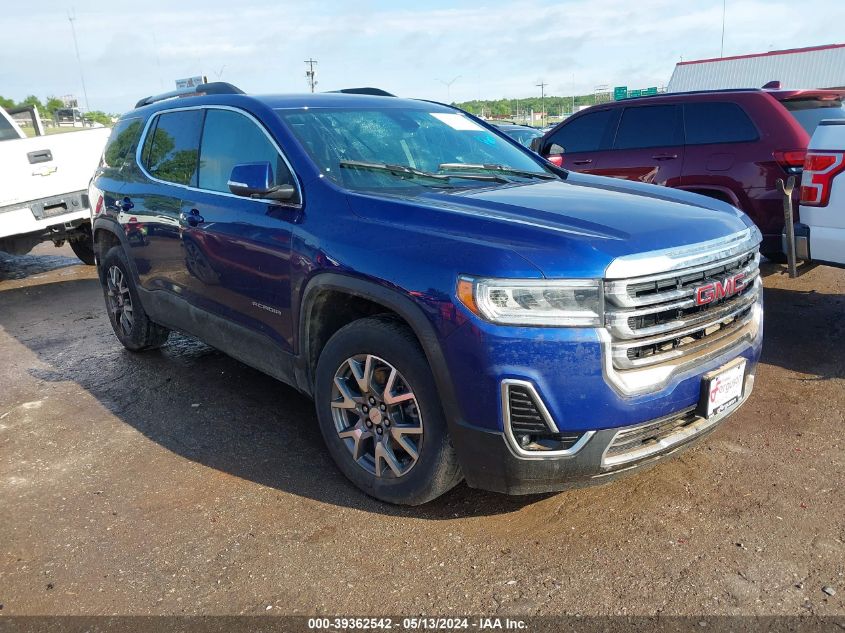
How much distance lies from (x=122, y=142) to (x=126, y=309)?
1.29 metres

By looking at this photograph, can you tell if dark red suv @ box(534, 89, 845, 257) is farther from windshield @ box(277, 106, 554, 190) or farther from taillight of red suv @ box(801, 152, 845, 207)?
windshield @ box(277, 106, 554, 190)

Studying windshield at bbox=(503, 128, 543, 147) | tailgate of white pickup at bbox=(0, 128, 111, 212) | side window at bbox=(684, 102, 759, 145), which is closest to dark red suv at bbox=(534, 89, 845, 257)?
side window at bbox=(684, 102, 759, 145)

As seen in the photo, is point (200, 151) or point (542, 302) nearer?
point (542, 302)

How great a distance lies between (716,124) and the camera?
21.6 feet

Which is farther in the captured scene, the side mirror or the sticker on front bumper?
the side mirror

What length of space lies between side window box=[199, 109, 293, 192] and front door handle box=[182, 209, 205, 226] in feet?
0.54

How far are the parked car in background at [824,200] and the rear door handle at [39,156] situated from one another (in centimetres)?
769

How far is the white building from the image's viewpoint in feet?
83.1

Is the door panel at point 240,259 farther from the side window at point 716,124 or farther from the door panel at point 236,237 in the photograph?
the side window at point 716,124

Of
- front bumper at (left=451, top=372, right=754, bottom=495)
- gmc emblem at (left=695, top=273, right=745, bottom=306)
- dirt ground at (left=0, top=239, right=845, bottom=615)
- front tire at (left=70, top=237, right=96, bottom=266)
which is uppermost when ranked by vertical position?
Answer: gmc emblem at (left=695, top=273, right=745, bottom=306)

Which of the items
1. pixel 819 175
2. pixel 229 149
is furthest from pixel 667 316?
pixel 819 175

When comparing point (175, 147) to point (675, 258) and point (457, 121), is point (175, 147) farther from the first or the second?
point (675, 258)

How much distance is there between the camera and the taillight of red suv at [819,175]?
471cm

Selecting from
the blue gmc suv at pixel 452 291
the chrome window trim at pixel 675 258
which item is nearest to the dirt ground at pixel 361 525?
the blue gmc suv at pixel 452 291
